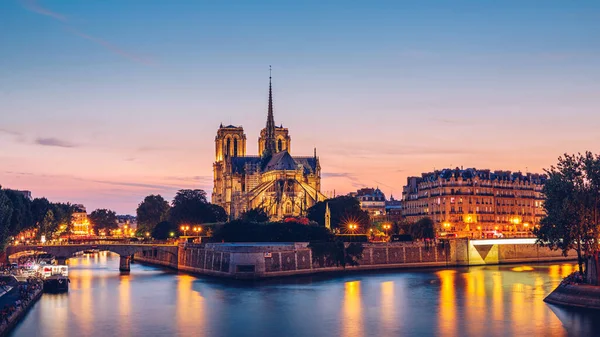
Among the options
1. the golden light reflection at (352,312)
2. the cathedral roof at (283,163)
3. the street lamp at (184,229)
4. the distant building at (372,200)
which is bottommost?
the golden light reflection at (352,312)

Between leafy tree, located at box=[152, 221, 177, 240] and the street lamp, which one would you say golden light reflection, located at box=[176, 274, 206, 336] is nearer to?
the street lamp

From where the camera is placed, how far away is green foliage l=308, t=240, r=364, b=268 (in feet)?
266

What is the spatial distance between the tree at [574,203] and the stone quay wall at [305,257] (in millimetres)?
28689

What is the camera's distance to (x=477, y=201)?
12231 cm

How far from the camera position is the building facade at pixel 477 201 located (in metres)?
121

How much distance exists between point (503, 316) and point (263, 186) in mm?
90519

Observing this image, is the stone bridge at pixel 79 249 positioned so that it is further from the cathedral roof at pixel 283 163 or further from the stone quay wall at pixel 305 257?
the cathedral roof at pixel 283 163

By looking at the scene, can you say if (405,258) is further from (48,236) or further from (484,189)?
(48,236)

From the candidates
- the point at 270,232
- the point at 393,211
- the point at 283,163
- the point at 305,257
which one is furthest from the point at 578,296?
the point at 393,211

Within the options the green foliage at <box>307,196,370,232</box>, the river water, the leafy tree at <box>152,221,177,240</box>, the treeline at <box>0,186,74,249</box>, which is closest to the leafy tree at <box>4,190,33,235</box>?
the treeline at <box>0,186,74,249</box>

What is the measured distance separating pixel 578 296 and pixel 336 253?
35.3 metres

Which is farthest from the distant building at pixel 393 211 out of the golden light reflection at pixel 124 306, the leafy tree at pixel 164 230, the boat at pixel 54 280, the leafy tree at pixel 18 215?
the boat at pixel 54 280

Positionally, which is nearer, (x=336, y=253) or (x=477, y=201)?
(x=336, y=253)

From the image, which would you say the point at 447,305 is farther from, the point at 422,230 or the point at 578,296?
the point at 422,230
